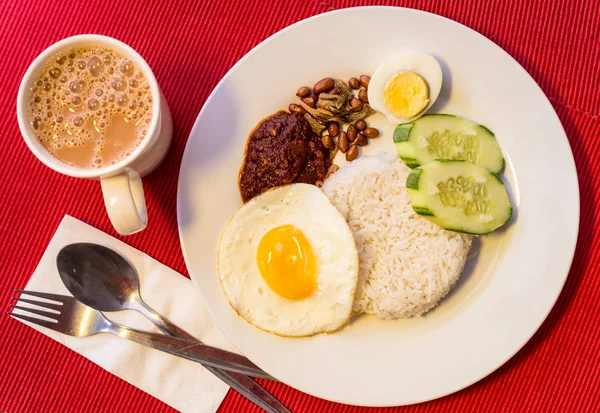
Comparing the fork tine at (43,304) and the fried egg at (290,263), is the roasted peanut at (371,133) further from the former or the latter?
the fork tine at (43,304)

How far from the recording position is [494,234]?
226 cm

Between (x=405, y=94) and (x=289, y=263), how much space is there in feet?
2.90

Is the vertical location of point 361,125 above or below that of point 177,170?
above

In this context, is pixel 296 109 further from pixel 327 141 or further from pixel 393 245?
pixel 393 245

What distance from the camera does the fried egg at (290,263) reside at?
2.12m

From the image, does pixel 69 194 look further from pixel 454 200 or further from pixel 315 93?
pixel 454 200

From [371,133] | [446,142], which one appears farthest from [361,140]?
[446,142]

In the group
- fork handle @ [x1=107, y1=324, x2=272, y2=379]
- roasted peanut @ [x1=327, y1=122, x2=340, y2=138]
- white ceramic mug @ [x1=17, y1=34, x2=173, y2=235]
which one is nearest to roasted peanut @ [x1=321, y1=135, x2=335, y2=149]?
roasted peanut @ [x1=327, y1=122, x2=340, y2=138]

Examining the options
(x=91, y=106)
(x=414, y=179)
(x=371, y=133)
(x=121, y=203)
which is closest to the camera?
(x=121, y=203)

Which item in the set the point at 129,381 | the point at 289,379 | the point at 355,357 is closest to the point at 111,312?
the point at 129,381

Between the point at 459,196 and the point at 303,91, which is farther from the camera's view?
the point at 303,91

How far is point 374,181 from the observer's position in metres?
2.24

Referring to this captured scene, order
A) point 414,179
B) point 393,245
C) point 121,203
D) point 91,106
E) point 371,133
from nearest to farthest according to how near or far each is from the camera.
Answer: point 121,203
point 91,106
point 414,179
point 393,245
point 371,133

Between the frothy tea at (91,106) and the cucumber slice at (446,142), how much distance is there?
1.06 metres
